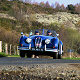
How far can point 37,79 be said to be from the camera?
6.50m

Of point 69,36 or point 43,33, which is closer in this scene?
point 43,33

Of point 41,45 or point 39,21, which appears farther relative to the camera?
point 39,21

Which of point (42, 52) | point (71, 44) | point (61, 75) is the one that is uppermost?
point (61, 75)

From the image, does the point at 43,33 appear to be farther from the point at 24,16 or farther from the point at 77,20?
the point at 77,20

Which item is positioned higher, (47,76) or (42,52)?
(47,76)

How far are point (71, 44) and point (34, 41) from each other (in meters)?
40.7

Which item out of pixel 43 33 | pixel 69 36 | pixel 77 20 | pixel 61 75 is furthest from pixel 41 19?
pixel 61 75

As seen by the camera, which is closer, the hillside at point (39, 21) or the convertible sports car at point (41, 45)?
the convertible sports car at point (41, 45)

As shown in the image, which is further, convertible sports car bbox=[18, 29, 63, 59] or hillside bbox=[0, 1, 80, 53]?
hillside bbox=[0, 1, 80, 53]

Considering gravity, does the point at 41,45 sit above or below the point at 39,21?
above

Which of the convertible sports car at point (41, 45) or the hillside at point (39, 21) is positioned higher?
the convertible sports car at point (41, 45)

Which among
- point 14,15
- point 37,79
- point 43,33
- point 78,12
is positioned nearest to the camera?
point 37,79

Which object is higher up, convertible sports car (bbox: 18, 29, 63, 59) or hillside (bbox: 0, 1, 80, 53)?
convertible sports car (bbox: 18, 29, 63, 59)

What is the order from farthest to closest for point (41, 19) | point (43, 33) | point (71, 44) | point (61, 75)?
point (41, 19) < point (71, 44) < point (43, 33) < point (61, 75)
